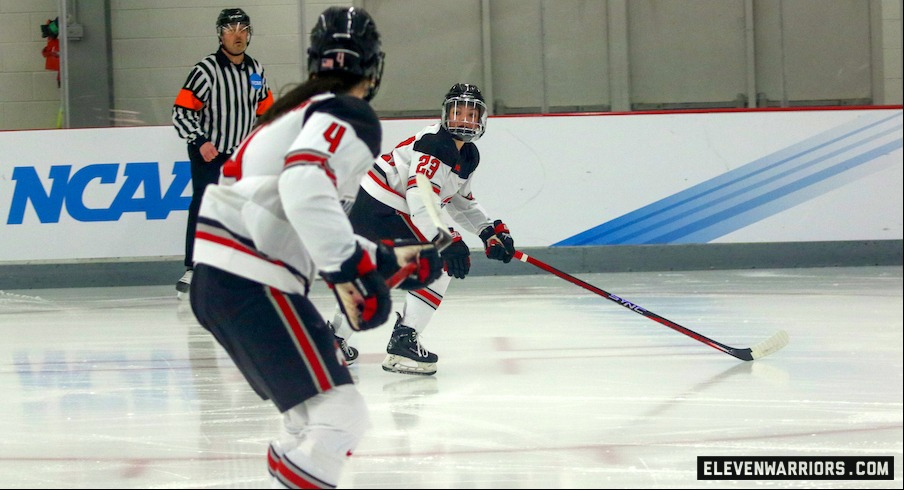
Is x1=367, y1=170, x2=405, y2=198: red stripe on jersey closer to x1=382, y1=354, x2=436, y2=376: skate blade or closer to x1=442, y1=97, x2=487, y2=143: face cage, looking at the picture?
x1=442, y1=97, x2=487, y2=143: face cage

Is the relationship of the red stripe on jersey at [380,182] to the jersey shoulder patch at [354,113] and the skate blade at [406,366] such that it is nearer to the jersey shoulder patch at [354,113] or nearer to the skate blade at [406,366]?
the skate blade at [406,366]

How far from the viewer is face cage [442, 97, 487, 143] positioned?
131 inches

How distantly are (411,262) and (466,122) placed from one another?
1606 millimetres

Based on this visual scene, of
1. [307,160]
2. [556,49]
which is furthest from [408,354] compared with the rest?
[556,49]

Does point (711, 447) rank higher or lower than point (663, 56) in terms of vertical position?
lower

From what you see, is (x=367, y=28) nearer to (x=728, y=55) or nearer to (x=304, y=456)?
(x=304, y=456)

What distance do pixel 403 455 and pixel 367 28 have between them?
1.03 metres

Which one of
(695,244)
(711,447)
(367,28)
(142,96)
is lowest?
(711,447)

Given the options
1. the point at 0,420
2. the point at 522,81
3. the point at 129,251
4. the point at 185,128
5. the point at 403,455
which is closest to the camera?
the point at 403,455

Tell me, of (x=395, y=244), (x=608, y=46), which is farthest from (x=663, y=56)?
(x=395, y=244)

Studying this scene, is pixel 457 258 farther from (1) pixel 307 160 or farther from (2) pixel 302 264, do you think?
(1) pixel 307 160

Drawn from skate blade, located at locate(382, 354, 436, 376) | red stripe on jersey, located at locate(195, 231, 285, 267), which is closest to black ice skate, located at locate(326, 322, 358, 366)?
skate blade, located at locate(382, 354, 436, 376)

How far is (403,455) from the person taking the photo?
243 cm

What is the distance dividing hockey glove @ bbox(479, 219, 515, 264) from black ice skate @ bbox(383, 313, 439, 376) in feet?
1.15
